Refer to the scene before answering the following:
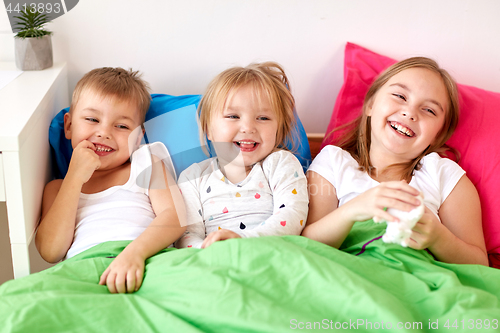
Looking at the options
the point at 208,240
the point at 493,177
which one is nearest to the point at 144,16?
the point at 208,240

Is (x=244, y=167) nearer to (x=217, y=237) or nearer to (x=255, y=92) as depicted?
(x=255, y=92)

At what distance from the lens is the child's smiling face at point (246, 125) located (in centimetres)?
108

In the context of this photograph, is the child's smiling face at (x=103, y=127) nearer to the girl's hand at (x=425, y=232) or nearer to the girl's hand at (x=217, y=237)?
the girl's hand at (x=217, y=237)

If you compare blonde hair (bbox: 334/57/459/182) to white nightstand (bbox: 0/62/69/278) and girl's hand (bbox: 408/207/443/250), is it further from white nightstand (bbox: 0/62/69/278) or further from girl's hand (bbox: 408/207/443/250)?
white nightstand (bbox: 0/62/69/278)

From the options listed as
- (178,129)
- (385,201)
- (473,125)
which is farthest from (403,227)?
(178,129)

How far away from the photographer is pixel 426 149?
1.20m

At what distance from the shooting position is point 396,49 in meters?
1.40

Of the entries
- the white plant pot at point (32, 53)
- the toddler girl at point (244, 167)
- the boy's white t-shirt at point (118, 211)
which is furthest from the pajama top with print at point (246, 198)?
the white plant pot at point (32, 53)

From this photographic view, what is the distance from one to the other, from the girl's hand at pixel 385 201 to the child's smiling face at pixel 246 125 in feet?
1.05

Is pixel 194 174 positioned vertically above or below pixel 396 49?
below

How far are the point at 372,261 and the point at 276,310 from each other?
0.98 feet

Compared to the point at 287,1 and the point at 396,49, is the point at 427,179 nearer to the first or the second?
the point at 396,49

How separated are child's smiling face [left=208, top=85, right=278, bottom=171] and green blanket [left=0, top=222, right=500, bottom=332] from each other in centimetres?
33

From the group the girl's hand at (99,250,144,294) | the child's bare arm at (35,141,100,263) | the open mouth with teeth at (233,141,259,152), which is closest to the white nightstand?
the child's bare arm at (35,141,100,263)
